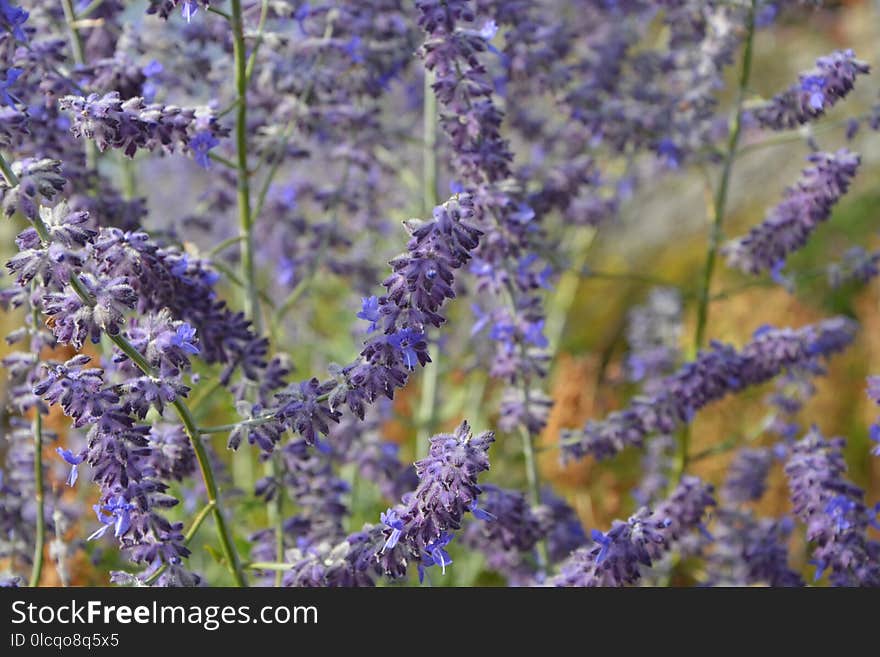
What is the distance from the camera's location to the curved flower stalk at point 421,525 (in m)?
1.98

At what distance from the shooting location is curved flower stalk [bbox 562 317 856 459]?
305 cm

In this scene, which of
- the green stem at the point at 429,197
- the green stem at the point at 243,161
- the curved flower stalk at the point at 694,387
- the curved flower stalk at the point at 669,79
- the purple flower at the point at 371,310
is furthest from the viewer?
the green stem at the point at 429,197

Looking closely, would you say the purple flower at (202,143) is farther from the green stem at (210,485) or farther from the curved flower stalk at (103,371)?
the green stem at (210,485)

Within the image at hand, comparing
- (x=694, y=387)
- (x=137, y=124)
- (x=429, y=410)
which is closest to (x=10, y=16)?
(x=137, y=124)

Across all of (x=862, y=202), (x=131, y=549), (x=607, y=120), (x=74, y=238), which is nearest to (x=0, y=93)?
(x=74, y=238)

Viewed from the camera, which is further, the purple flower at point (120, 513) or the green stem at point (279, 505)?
the green stem at point (279, 505)

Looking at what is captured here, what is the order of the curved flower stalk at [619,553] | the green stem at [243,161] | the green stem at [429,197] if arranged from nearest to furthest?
the curved flower stalk at [619,553] → the green stem at [243,161] → the green stem at [429,197]

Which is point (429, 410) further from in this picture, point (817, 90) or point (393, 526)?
point (393, 526)

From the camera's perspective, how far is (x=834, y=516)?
2.50 metres

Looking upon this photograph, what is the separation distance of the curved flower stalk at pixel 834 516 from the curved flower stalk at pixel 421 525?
890mm

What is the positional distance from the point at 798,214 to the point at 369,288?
5.89 ft

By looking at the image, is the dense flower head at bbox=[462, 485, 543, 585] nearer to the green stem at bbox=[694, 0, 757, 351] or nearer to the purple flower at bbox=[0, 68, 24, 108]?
the green stem at bbox=[694, 0, 757, 351]

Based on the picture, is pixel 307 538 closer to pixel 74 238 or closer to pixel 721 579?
pixel 74 238

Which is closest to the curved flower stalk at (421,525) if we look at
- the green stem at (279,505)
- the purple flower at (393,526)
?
the purple flower at (393,526)
